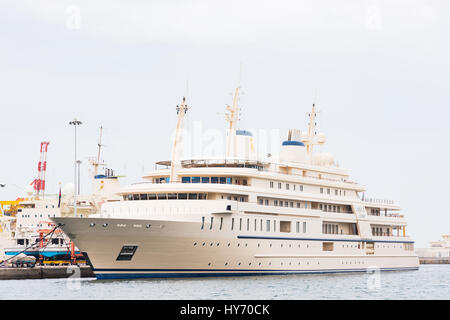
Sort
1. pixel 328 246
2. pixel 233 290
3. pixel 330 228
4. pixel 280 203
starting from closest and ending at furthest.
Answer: pixel 233 290 → pixel 280 203 → pixel 328 246 → pixel 330 228

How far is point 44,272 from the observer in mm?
54312

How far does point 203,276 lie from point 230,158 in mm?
9102

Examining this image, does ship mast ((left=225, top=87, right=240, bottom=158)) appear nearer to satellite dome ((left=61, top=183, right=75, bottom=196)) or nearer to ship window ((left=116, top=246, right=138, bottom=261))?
ship window ((left=116, top=246, right=138, bottom=261))

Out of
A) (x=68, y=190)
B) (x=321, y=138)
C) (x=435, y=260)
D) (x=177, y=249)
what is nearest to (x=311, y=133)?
(x=321, y=138)

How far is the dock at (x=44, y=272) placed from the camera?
5247 centimetres

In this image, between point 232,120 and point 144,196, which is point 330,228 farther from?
point 144,196

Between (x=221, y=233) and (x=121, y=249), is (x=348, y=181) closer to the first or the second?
(x=221, y=233)

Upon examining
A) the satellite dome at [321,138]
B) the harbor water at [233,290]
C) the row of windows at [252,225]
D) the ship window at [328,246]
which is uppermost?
the satellite dome at [321,138]

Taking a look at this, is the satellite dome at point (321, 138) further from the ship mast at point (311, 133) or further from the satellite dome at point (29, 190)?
the satellite dome at point (29, 190)

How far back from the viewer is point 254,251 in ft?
148

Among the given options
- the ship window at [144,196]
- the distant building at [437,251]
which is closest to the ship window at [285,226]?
the ship window at [144,196]

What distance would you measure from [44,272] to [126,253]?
16957 millimetres

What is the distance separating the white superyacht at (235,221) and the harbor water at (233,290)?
129cm
